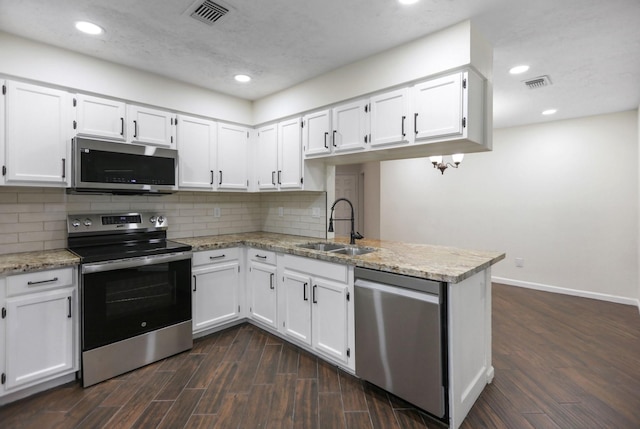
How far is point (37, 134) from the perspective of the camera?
7.89 ft

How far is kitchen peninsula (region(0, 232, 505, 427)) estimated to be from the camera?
1.82 meters

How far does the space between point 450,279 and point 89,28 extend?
2.94 meters

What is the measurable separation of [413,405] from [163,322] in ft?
6.72

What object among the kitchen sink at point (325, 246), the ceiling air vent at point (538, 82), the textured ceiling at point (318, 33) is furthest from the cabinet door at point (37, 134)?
the ceiling air vent at point (538, 82)

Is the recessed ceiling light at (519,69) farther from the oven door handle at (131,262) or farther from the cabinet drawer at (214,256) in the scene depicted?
the oven door handle at (131,262)

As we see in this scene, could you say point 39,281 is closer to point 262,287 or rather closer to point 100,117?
point 100,117

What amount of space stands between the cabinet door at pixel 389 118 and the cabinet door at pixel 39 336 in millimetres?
2600

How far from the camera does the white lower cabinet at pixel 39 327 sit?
207cm

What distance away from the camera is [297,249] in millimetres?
2738

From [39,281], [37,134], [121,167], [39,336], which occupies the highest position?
[37,134]

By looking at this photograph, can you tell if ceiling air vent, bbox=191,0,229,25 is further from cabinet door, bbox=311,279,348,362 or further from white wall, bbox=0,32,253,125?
A: cabinet door, bbox=311,279,348,362

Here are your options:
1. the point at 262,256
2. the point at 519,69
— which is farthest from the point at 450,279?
the point at 519,69

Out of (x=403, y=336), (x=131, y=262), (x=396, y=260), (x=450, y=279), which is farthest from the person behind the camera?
(x=131, y=262)

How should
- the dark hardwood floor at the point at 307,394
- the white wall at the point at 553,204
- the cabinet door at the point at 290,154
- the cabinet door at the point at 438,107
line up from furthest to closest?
the white wall at the point at 553,204, the cabinet door at the point at 290,154, the cabinet door at the point at 438,107, the dark hardwood floor at the point at 307,394
